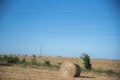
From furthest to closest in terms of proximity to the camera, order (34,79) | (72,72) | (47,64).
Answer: (47,64)
(72,72)
(34,79)

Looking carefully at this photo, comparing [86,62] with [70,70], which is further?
Answer: [86,62]

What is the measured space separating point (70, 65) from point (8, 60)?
15.1 m

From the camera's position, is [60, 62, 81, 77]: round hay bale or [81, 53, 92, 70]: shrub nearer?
[60, 62, 81, 77]: round hay bale

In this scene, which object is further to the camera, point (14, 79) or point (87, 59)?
point (87, 59)

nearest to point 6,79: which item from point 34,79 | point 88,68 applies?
point 34,79

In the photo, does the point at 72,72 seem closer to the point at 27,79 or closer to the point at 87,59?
the point at 27,79

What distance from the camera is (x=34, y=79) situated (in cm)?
1405

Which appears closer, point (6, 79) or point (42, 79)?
point (6, 79)

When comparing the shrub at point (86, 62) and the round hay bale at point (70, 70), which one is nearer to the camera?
the round hay bale at point (70, 70)

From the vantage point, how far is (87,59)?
28047 millimetres

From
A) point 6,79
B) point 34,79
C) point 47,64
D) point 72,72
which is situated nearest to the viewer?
point 6,79

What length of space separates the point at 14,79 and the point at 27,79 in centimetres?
74

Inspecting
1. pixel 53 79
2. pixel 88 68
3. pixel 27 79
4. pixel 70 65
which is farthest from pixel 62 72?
pixel 88 68

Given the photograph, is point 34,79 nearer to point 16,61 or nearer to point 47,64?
point 47,64
